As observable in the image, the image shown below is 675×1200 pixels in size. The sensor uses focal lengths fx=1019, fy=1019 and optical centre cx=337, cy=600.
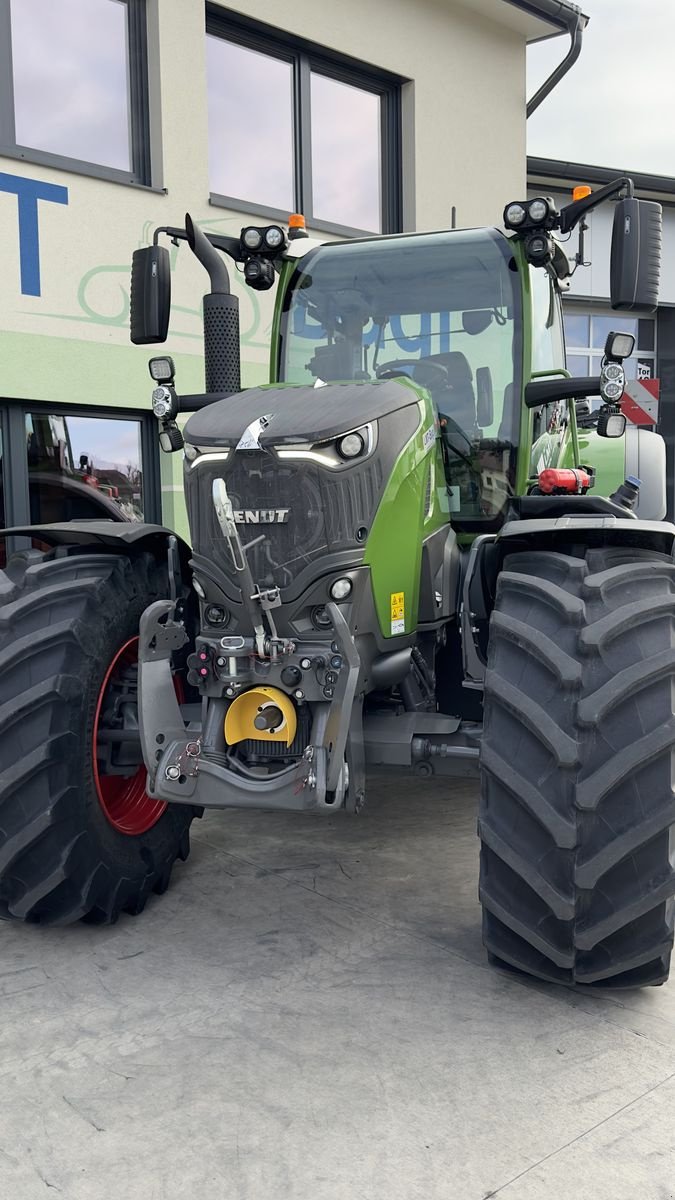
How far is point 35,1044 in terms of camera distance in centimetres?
255

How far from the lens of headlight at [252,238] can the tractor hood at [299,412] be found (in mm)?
1059

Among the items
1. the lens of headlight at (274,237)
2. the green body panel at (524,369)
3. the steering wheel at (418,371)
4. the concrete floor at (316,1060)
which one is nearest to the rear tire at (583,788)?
the concrete floor at (316,1060)

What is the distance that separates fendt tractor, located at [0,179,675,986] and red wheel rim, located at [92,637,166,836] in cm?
1

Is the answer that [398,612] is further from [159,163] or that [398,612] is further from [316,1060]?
[159,163]

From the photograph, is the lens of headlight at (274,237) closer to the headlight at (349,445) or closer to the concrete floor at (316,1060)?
the headlight at (349,445)

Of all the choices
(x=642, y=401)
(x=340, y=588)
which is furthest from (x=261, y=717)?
(x=642, y=401)

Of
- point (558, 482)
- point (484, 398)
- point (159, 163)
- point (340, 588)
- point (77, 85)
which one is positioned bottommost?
point (340, 588)

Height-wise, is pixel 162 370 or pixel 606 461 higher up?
pixel 162 370

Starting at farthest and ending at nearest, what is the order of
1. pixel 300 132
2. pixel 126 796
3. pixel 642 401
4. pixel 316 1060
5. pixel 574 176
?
pixel 574 176 → pixel 642 401 → pixel 300 132 → pixel 126 796 → pixel 316 1060

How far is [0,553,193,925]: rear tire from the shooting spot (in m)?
3.00

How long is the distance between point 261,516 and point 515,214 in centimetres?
160

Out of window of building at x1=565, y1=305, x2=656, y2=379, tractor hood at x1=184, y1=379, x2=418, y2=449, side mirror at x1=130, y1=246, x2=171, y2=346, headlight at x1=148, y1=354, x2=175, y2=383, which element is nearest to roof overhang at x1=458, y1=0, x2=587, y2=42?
window of building at x1=565, y1=305, x2=656, y2=379

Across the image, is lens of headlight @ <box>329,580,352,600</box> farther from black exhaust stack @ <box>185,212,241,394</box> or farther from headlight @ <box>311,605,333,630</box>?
black exhaust stack @ <box>185,212,241,394</box>

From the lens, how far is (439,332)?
3820mm
